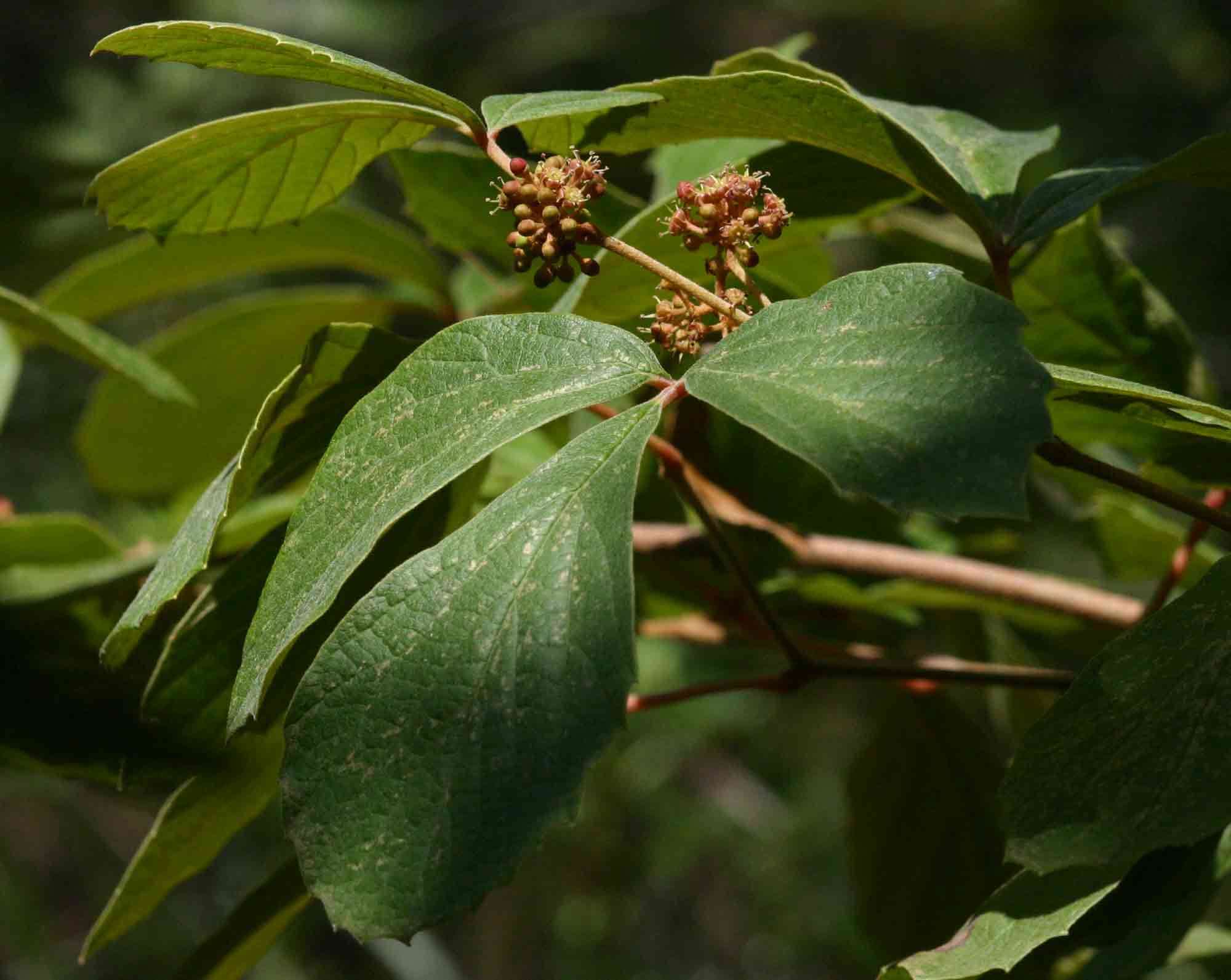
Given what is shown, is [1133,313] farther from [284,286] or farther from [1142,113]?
[284,286]

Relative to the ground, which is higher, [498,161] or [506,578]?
[498,161]

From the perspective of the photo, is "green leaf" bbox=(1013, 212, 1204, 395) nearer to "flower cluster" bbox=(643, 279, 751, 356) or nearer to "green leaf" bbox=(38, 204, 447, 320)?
"flower cluster" bbox=(643, 279, 751, 356)

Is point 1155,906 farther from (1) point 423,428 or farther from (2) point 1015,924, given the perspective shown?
(1) point 423,428

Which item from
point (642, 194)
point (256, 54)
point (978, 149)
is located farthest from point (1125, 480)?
point (642, 194)

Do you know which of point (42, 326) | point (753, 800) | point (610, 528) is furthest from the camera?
point (753, 800)

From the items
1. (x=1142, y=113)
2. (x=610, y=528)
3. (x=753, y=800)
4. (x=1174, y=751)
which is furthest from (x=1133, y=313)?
(x=753, y=800)
